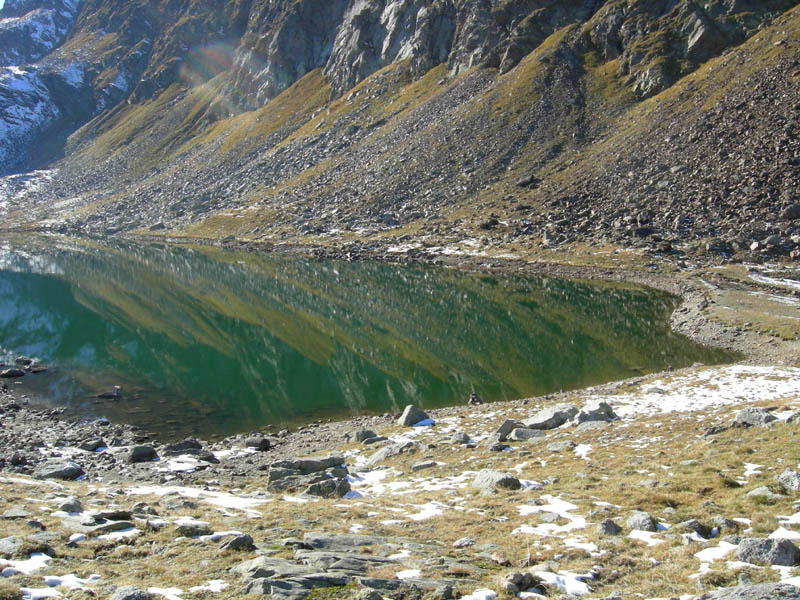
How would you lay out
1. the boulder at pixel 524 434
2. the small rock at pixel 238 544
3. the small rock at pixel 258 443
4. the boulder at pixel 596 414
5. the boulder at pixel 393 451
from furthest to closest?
the small rock at pixel 258 443 → the boulder at pixel 596 414 → the boulder at pixel 524 434 → the boulder at pixel 393 451 → the small rock at pixel 238 544

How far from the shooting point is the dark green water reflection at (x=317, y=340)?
34281 millimetres

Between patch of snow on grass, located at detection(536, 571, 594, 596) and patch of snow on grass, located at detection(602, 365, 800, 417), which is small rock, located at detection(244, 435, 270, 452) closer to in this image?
patch of snow on grass, located at detection(602, 365, 800, 417)

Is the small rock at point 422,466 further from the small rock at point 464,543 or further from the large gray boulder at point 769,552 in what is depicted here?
the large gray boulder at point 769,552

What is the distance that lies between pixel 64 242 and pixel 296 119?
73.0 metres

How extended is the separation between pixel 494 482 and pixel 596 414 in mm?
8948

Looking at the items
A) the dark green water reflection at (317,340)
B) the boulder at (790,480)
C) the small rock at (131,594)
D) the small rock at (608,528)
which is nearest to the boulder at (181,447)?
the dark green water reflection at (317,340)

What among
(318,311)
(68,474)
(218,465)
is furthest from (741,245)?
(68,474)

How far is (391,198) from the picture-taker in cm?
10231

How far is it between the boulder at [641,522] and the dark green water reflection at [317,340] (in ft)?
68.4

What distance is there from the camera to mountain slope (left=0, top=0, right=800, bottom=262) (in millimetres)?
73750

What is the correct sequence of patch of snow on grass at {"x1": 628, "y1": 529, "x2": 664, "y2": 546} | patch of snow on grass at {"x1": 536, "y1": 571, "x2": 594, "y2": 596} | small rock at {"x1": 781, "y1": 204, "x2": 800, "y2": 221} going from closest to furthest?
patch of snow on grass at {"x1": 536, "y1": 571, "x2": 594, "y2": 596} → patch of snow on grass at {"x1": 628, "y1": 529, "x2": 664, "y2": 546} → small rock at {"x1": 781, "y1": 204, "x2": 800, "y2": 221}

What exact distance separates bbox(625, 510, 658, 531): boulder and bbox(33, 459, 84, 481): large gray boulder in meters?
19.9

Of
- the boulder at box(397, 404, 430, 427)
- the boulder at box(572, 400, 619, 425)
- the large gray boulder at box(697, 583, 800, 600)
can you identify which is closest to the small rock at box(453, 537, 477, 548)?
the large gray boulder at box(697, 583, 800, 600)

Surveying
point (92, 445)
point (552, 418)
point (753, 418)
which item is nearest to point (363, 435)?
point (552, 418)
